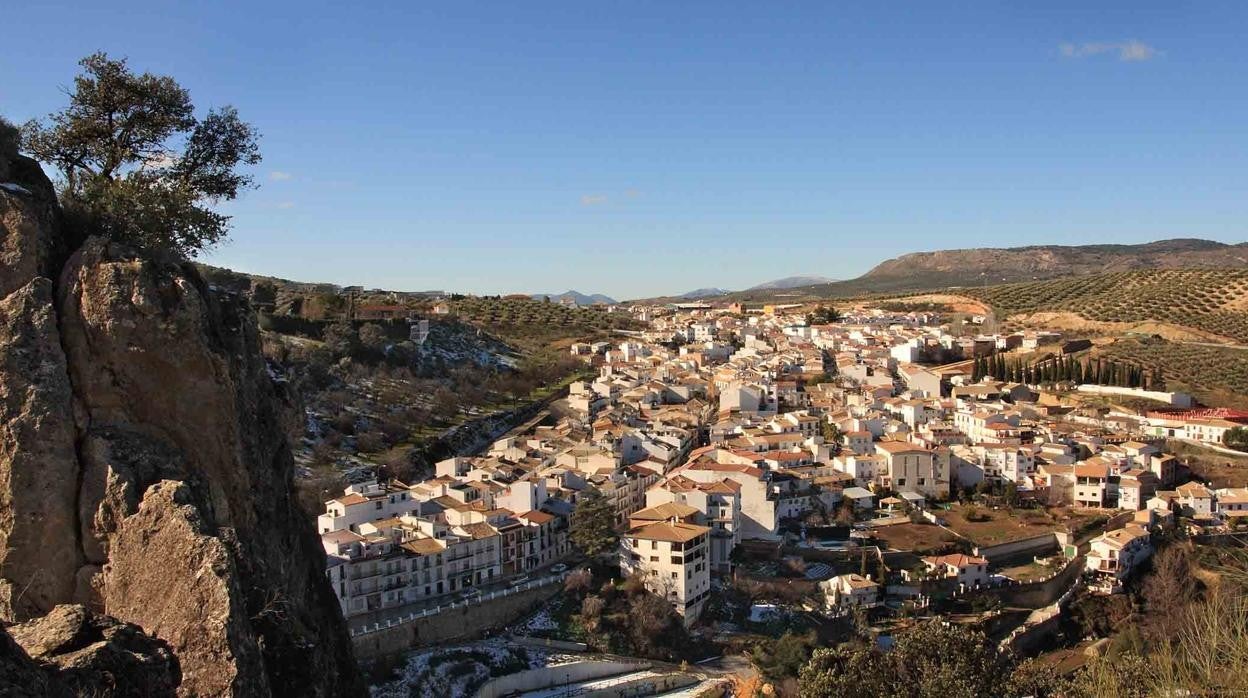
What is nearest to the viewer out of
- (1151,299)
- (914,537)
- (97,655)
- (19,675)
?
(19,675)

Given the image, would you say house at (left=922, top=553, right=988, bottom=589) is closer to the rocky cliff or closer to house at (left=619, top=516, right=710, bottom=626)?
house at (left=619, top=516, right=710, bottom=626)

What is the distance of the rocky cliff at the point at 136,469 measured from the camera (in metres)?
6.89

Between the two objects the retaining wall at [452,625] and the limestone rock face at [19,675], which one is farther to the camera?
the retaining wall at [452,625]

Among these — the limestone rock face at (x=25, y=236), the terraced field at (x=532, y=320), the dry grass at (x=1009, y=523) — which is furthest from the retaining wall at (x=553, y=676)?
the terraced field at (x=532, y=320)

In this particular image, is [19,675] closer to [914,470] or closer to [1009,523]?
[1009,523]

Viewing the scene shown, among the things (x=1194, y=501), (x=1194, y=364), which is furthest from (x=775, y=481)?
(x=1194, y=364)

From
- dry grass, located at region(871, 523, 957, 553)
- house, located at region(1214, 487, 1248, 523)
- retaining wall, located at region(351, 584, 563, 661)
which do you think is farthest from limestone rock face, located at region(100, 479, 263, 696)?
house, located at region(1214, 487, 1248, 523)

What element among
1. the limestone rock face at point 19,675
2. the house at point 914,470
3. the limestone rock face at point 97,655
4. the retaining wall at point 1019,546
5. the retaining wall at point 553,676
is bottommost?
the retaining wall at point 553,676

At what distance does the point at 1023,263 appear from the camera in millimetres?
173375

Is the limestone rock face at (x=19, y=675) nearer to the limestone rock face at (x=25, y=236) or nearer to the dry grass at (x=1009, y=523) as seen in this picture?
the limestone rock face at (x=25, y=236)

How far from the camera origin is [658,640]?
2498 centimetres

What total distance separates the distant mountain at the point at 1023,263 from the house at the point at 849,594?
116680 mm

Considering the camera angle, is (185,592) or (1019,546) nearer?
(185,592)

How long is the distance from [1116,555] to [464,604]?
20.6m
